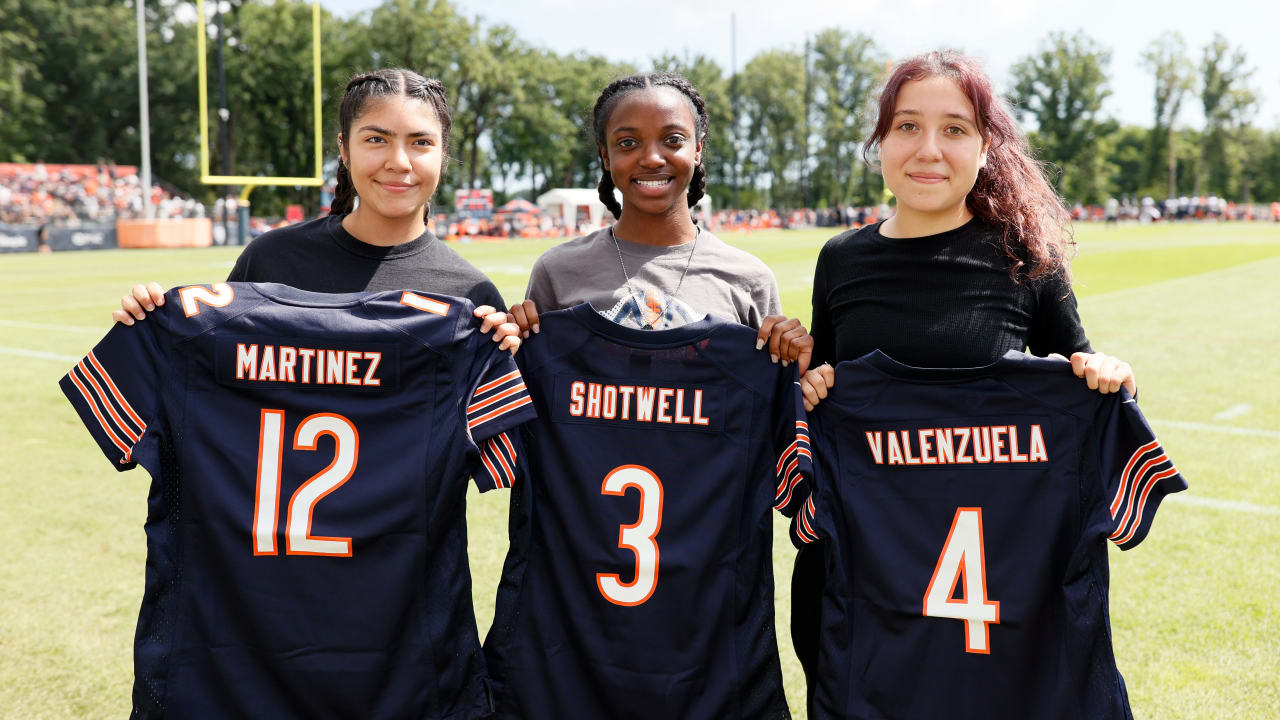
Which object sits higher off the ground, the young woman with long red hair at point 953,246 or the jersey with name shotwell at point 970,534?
the young woman with long red hair at point 953,246

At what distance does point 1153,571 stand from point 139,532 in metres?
4.52

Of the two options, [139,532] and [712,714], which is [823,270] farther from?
[139,532]

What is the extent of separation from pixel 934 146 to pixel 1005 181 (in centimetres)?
29

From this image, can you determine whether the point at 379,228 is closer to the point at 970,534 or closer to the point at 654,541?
the point at 654,541

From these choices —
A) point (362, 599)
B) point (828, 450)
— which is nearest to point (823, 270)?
point (828, 450)

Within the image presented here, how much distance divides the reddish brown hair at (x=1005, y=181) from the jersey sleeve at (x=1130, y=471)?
0.41 m

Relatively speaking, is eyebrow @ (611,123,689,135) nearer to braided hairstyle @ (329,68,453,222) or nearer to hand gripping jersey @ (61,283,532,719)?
braided hairstyle @ (329,68,453,222)

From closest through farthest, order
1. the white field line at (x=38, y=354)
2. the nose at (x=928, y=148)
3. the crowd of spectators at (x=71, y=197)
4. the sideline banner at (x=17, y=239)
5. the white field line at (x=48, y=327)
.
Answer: the nose at (x=928, y=148), the white field line at (x=38, y=354), the white field line at (x=48, y=327), the sideline banner at (x=17, y=239), the crowd of spectators at (x=71, y=197)

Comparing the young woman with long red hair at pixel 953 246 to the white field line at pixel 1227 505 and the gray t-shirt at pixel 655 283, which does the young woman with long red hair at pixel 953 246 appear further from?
the white field line at pixel 1227 505

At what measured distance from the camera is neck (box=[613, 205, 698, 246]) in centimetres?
282

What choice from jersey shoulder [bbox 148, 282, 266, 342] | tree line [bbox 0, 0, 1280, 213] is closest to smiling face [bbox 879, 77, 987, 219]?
jersey shoulder [bbox 148, 282, 266, 342]

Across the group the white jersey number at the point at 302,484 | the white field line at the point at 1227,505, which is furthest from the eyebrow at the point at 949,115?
the white field line at the point at 1227,505

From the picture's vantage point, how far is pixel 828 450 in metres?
2.46

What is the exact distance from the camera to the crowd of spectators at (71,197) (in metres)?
32.5
